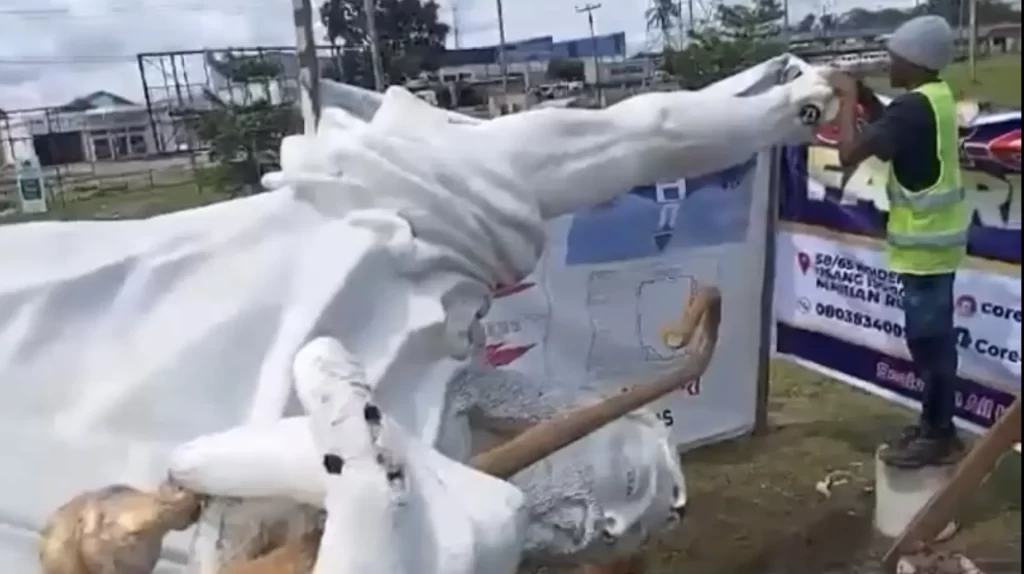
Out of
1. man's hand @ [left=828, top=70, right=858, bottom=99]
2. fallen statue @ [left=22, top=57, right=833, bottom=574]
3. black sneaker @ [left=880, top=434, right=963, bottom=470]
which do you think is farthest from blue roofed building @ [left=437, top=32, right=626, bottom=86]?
fallen statue @ [left=22, top=57, right=833, bottom=574]

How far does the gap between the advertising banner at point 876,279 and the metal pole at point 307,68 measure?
3.85 ft

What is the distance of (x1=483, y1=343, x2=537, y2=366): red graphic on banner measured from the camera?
3.19 metres

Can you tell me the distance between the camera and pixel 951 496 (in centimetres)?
263

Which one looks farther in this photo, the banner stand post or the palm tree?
the banner stand post

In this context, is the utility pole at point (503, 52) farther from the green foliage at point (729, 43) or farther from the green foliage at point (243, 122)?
the green foliage at point (243, 122)

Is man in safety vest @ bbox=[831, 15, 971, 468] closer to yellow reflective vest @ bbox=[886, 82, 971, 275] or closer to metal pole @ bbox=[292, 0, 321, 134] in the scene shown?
yellow reflective vest @ bbox=[886, 82, 971, 275]

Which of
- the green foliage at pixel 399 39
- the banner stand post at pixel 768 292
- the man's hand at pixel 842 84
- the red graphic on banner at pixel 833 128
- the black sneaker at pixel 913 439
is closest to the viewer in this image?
the man's hand at pixel 842 84

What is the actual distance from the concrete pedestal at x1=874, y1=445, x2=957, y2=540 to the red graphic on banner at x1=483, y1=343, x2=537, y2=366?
84cm

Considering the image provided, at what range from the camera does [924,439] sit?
3.25m

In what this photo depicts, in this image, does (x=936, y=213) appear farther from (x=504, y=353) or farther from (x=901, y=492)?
(x=504, y=353)

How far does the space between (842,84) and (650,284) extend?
162cm

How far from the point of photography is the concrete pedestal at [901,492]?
316 centimetres

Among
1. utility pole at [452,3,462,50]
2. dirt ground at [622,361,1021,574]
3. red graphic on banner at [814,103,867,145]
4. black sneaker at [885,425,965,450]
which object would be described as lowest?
dirt ground at [622,361,1021,574]

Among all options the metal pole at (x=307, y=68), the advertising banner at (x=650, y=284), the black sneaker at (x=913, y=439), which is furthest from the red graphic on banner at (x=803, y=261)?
the metal pole at (x=307, y=68)
